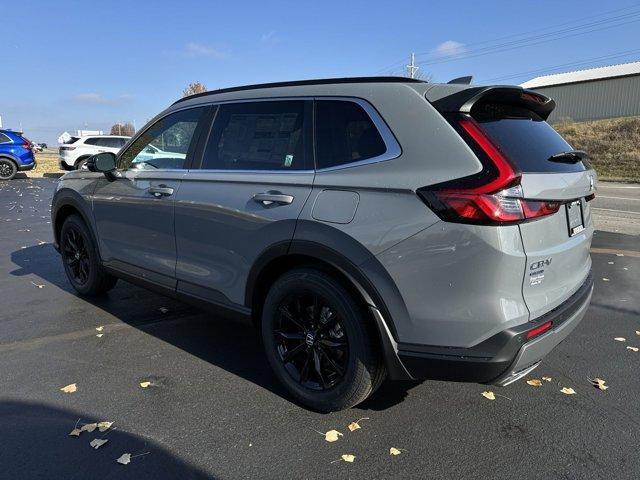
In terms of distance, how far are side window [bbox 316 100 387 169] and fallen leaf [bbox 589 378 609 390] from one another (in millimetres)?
2182

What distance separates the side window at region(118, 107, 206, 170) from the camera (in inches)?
145

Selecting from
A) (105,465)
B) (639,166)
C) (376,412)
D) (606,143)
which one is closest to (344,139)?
(376,412)

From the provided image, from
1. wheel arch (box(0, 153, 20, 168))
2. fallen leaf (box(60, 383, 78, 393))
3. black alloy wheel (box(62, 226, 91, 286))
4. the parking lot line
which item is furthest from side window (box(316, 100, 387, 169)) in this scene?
wheel arch (box(0, 153, 20, 168))

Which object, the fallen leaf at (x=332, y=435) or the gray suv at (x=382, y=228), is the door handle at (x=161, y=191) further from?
the fallen leaf at (x=332, y=435)

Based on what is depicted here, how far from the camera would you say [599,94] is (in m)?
42.4

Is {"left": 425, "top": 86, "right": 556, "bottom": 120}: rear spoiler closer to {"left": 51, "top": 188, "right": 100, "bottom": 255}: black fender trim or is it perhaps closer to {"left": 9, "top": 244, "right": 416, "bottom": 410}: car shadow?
{"left": 9, "top": 244, "right": 416, "bottom": 410}: car shadow

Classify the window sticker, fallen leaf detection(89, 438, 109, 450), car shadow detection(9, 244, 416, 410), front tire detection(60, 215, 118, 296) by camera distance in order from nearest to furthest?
fallen leaf detection(89, 438, 109, 450) < the window sticker < car shadow detection(9, 244, 416, 410) < front tire detection(60, 215, 118, 296)

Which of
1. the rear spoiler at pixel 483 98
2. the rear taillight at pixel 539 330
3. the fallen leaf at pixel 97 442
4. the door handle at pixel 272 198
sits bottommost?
the fallen leaf at pixel 97 442

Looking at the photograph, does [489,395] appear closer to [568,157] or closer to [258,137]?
[568,157]

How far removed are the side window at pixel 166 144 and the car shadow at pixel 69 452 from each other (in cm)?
184

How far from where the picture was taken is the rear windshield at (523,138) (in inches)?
95.3

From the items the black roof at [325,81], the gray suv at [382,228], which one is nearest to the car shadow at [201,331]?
the gray suv at [382,228]

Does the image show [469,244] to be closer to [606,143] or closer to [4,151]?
[4,151]

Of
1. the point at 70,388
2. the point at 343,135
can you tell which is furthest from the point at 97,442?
the point at 343,135
